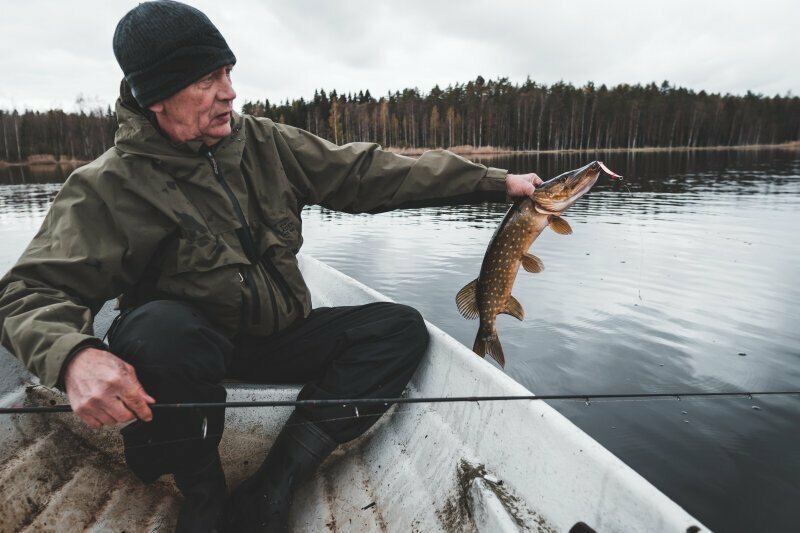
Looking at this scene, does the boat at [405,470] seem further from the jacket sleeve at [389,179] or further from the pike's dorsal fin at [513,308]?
the jacket sleeve at [389,179]

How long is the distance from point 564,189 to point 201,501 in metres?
1.98

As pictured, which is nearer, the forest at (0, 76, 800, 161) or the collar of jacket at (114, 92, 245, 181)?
the collar of jacket at (114, 92, 245, 181)

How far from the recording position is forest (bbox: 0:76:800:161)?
6412 cm

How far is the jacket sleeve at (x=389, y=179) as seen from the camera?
2404 mm

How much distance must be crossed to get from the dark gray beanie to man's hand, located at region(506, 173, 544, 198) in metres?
1.44

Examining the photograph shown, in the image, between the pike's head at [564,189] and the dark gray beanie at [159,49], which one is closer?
→ the dark gray beanie at [159,49]

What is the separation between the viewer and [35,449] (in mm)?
2059

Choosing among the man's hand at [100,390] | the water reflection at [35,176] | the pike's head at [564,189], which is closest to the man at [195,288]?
the man's hand at [100,390]

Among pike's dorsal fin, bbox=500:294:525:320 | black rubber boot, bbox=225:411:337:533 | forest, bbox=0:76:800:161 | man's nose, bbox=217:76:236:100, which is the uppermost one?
forest, bbox=0:76:800:161

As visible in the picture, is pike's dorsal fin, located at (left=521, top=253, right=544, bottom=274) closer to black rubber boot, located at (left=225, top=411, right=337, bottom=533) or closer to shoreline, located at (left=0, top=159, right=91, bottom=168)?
black rubber boot, located at (left=225, top=411, right=337, bottom=533)

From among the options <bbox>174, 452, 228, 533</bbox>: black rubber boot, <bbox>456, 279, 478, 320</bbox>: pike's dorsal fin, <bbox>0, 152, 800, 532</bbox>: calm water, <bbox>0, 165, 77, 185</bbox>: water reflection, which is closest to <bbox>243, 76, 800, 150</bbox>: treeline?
<bbox>0, 165, 77, 185</bbox>: water reflection

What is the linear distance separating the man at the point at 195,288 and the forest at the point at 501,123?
6498cm

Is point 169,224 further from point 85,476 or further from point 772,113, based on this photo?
point 772,113

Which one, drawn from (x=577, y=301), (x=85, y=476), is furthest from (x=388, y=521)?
(x=577, y=301)
